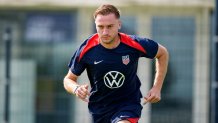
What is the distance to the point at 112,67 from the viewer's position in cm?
727

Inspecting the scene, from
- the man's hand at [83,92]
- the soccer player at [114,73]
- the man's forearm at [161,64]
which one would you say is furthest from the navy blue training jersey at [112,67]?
the man's hand at [83,92]

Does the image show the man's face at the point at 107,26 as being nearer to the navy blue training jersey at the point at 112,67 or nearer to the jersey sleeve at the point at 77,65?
the navy blue training jersey at the point at 112,67

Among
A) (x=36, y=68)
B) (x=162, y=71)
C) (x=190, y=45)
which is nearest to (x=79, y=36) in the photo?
(x=36, y=68)

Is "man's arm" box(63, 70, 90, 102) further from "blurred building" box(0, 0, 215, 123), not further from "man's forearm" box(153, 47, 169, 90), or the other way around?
"blurred building" box(0, 0, 215, 123)

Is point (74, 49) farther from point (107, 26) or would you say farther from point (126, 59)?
point (107, 26)

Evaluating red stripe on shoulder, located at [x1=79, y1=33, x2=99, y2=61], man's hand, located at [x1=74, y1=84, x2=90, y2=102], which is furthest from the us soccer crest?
man's hand, located at [x1=74, y1=84, x2=90, y2=102]

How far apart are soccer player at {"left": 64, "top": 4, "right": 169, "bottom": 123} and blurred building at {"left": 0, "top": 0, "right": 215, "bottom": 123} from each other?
198 inches

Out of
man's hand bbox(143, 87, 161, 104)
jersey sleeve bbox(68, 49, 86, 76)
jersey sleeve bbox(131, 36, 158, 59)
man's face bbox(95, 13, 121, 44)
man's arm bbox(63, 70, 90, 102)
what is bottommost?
man's hand bbox(143, 87, 161, 104)

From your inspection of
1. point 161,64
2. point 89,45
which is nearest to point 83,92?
point 89,45

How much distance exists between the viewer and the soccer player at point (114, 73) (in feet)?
23.8

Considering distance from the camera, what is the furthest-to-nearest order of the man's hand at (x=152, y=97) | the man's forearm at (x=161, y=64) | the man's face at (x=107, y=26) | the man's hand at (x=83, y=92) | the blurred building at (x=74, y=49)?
the blurred building at (x=74, y=49) < the man's forearm at (x=161, y=64) < the man's hand at (x=152, y=97) < the man's face at (x=107, y=26) < the man's hand at (x=83, y=92)

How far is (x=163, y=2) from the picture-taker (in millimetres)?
14625

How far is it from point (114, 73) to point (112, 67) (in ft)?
0.18

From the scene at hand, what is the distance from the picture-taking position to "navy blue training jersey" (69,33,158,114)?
287 inches
